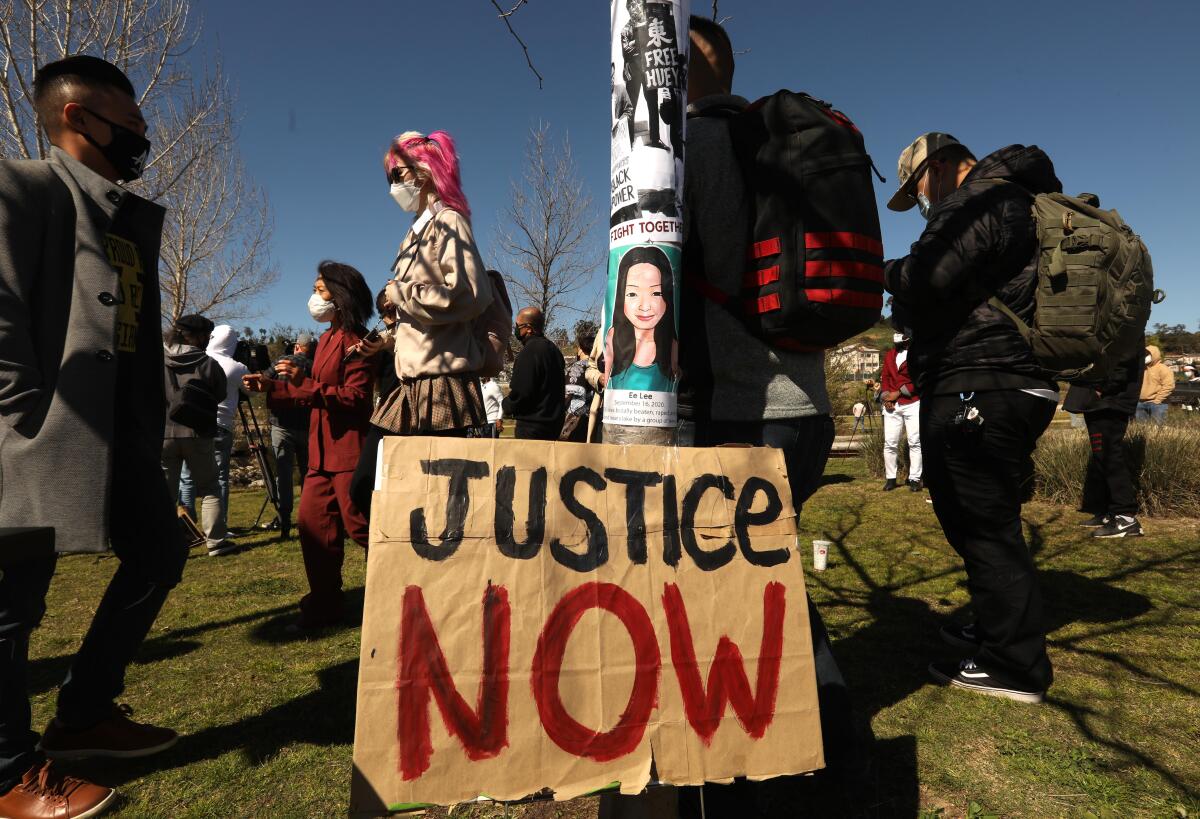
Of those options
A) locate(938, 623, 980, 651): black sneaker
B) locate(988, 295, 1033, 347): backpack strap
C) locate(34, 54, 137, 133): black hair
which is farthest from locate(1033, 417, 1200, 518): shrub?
locate(34, 54, 137, 133): black hair

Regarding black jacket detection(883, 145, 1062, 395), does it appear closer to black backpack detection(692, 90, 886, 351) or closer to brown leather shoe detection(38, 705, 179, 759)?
black backpack detection(692, 90, 886, 351)

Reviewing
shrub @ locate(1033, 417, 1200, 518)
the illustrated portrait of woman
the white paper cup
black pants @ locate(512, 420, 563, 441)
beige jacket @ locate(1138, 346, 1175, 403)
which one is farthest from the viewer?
beige jacket @ locate(1138, 346, 1175, 403)

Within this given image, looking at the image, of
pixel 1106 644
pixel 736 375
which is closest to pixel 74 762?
pixel 736 375

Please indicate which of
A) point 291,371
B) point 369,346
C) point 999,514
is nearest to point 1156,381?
point 999,514

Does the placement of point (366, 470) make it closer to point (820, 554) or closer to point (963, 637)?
point (963, 637)

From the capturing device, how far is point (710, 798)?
5.62ft

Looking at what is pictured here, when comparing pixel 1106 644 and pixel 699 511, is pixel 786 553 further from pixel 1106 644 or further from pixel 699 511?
pixel 1106 644

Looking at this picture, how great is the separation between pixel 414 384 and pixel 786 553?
188 cm

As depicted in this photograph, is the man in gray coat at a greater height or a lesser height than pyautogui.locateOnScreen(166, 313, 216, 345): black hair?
lesser

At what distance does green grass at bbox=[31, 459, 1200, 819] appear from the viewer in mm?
2080

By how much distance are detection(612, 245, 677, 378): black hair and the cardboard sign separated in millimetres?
269

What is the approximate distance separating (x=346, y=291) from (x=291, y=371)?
1.83ft

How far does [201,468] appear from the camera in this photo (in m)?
5.48

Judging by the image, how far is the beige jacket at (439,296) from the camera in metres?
2.61
